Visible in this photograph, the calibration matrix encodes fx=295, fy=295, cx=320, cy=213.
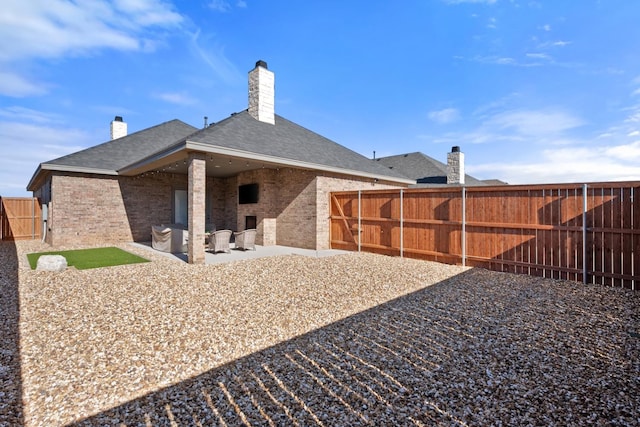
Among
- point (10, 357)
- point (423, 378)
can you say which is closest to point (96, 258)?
point (10, 357)

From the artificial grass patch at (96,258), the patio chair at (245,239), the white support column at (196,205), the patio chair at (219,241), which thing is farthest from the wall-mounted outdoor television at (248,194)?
the artificial grass patch at (96,258)

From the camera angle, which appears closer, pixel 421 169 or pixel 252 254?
pixel 252 254

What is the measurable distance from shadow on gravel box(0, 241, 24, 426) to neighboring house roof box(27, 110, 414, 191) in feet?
15.1

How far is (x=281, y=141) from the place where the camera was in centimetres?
1144

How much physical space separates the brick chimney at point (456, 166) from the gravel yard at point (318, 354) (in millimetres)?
13429

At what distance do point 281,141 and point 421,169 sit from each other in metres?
12.9

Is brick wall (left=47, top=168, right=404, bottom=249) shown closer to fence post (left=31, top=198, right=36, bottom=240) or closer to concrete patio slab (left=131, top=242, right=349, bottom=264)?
concrete patio slab (left=131, top=242, right=349, bottom=264)

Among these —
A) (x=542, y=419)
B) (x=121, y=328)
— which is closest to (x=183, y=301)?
(x=121, y=328)

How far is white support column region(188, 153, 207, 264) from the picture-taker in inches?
322

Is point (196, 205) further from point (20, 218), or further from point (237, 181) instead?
point (20, 218)

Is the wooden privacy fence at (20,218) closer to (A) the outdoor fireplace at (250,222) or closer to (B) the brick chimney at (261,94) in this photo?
Result: (A) the outdoor fireplace at (250,222)

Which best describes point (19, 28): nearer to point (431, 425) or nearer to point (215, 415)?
point (215, 415)

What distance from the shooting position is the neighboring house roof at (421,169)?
1945 cm

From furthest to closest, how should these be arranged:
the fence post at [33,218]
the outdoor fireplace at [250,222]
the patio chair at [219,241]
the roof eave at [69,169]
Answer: the fence post at [33,218] < the outdoor fireplace at [250,222] < the roof eave at [69,169] < the patio chair at [219,241]
